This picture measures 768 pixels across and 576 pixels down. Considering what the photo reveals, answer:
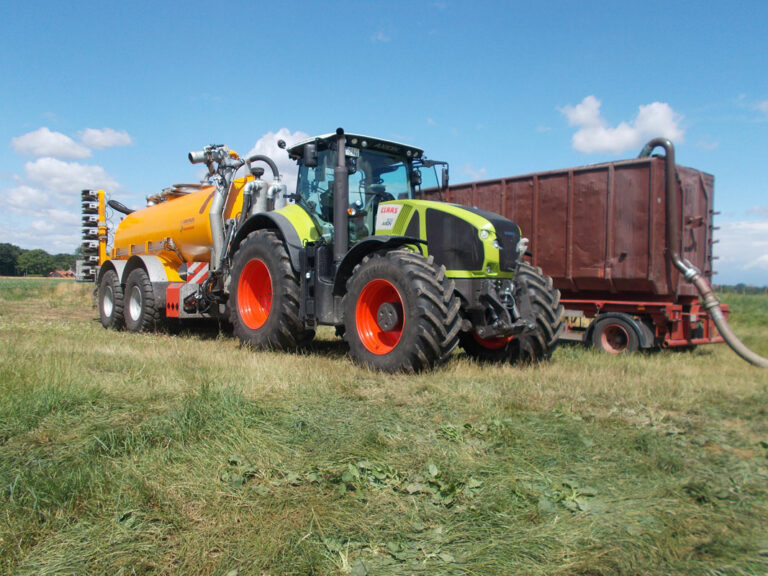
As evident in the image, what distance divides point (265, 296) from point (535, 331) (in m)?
3.76

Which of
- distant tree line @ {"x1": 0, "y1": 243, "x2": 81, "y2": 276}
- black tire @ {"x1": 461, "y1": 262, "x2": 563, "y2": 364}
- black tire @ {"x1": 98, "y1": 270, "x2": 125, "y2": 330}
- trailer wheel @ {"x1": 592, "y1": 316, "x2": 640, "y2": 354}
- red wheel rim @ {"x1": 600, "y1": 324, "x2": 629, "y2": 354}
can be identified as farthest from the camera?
distant tree line @ {"x1": 0, "y1": 243, "x2": 81, "y2": 276}

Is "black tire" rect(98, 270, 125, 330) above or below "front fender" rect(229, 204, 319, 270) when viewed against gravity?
below

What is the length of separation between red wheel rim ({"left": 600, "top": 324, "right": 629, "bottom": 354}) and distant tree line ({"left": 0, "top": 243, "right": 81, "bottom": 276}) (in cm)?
9794

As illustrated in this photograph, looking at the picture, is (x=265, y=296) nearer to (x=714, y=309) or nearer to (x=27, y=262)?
(x=714, y=309)

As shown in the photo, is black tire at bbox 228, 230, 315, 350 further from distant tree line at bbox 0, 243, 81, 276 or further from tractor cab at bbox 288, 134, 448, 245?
distant tree line at bbox 0, 243, 81, 276

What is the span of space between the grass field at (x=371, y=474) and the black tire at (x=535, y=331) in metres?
0.99

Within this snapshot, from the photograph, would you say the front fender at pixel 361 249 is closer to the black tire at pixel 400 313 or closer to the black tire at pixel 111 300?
the black tire at pixel 400 313

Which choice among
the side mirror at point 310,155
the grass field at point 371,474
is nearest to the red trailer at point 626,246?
the side mirror at point 310,155

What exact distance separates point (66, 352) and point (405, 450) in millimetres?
4341

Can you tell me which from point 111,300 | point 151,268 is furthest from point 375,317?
point 111,300

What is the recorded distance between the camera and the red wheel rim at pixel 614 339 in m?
8.88

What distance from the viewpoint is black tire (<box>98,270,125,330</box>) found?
10492mm

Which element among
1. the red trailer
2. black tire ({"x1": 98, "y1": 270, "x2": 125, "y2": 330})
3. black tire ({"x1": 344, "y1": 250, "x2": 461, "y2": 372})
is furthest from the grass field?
black tire ({"x1": 98, "y1": 270, "x2": 125, "y2": 330})

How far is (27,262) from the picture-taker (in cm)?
9469
